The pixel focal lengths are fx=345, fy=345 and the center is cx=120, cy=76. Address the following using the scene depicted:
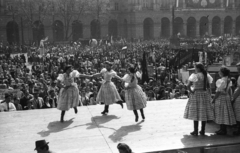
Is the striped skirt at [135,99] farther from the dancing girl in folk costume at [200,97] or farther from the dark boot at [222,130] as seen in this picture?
the dark boot at [222,130]

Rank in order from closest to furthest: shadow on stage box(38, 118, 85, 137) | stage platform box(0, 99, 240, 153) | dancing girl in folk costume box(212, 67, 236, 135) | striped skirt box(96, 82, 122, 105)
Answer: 1. stage platform box(0, 99, 240, 153)
2. dancing girl in folk costume box(212, 67, 236, 135)
3. shadow on stage box(38, 118, 85, 137)
4. striped skirt box(96, 82, 122, 105)

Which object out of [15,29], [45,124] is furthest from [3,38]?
[45,124]

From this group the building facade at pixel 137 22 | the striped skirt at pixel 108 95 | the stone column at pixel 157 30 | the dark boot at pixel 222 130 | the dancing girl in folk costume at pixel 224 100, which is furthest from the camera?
the stone column at pixel 157 30

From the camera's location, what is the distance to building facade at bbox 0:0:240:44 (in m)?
51.6

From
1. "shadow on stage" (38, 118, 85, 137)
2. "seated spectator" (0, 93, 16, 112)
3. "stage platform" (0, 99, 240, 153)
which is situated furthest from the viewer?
"seated spectator" (0, 93, 16, 112)

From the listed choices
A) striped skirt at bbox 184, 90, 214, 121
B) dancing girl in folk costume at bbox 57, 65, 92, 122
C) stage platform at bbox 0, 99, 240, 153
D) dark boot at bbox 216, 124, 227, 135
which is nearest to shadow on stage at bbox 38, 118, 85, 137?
stage platform at bbox 0, 99, 240, 153

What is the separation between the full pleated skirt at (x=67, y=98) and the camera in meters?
9.16

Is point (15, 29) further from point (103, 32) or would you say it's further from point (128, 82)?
point (128, 82)

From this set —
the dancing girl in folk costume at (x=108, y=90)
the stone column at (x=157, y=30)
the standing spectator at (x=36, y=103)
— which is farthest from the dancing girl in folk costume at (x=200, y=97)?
the stone column at (x=157, y=30)

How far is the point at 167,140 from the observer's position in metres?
7.46

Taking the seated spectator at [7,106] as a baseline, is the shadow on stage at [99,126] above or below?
below

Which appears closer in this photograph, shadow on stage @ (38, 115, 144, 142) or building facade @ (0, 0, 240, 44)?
shadow on stage @ (38, 115, 144, 142)

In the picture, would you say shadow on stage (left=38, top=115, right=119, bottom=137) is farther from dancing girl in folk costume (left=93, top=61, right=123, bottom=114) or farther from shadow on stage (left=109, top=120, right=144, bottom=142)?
shadow on stage (left=109, top=120, right=144, bottom=142)

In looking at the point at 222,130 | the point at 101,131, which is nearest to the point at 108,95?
the point at 101,131
